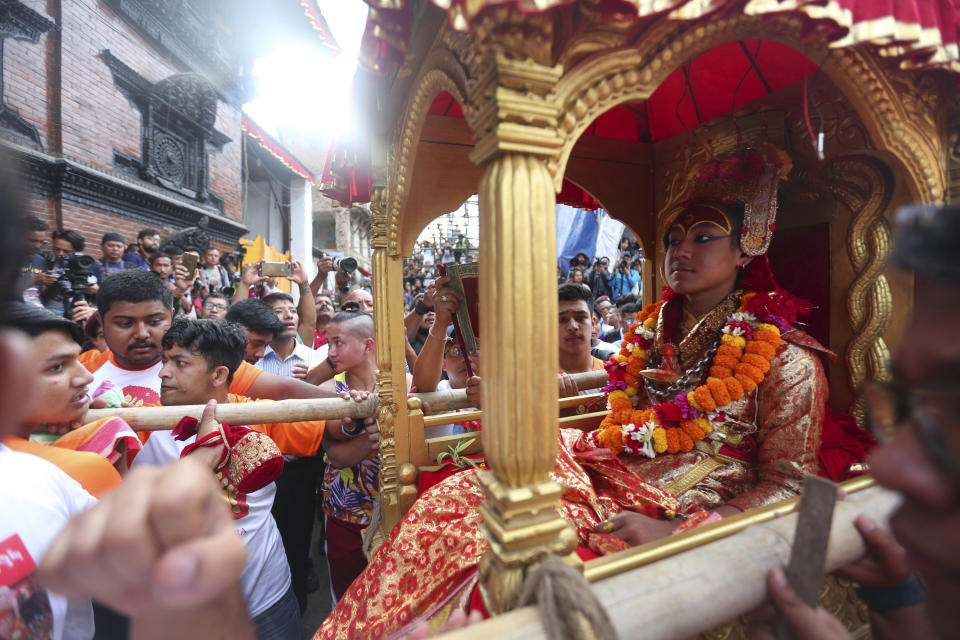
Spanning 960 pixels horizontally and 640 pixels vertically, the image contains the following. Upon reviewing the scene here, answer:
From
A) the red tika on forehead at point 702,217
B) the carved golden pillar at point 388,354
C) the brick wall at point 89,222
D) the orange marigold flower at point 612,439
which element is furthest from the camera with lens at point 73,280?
the red tika on forehead at point 702,217

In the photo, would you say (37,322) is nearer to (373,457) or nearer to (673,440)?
(373,457)

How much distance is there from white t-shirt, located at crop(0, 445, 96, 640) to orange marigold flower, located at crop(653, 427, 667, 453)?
201 cm

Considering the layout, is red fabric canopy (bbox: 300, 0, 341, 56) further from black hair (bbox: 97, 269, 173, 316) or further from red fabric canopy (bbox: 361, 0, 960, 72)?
red fabric canopy (bbox: 361, 0, 960, 72)

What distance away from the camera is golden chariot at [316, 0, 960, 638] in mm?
933

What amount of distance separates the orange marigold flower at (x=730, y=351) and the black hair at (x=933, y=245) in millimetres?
1289

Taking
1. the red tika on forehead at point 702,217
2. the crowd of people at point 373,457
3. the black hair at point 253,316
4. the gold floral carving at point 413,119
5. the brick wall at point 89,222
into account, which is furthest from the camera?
the brick wall at point 89,222

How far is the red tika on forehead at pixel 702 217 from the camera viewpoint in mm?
1867

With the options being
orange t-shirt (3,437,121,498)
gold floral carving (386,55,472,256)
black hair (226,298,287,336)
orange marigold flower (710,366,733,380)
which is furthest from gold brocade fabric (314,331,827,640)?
black hair (226,298,287,336)

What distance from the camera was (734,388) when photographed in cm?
168

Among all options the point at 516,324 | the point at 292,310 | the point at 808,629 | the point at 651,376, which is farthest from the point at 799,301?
the point at 292,310

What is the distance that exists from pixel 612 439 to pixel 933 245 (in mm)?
1547

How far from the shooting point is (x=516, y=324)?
0.93 m

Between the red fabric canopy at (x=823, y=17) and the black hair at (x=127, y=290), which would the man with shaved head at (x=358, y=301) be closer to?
the black hair at (x=127, y=290)

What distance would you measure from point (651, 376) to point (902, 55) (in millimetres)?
1365
